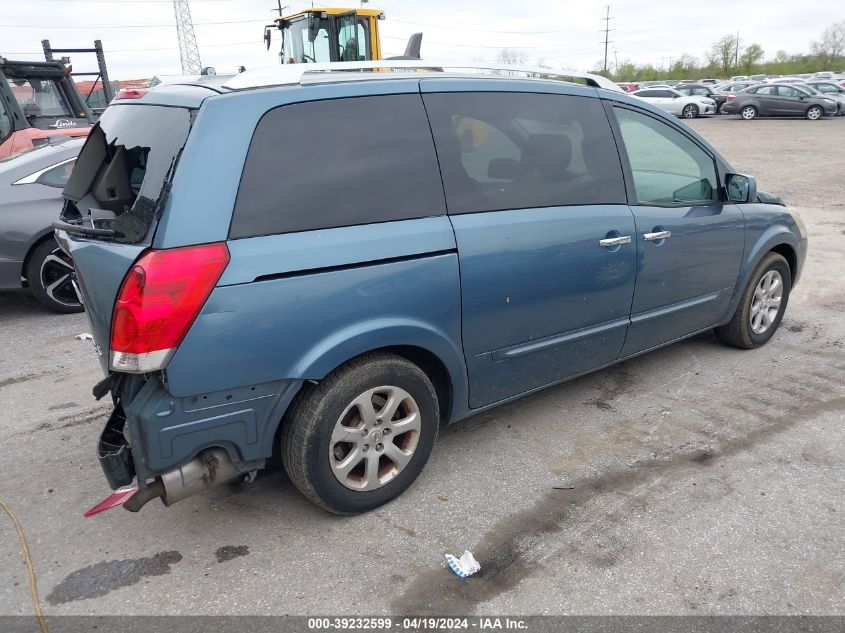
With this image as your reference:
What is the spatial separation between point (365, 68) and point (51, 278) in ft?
14.0

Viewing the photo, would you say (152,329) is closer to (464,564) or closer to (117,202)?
(117,202)

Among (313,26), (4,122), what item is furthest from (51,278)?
(313,26)

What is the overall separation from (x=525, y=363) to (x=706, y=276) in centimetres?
160

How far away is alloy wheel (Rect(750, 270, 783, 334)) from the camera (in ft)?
16.2

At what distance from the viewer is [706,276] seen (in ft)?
14.3

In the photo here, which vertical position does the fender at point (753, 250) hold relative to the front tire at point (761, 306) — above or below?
above

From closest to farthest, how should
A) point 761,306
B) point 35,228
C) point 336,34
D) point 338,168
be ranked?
1. point 338,168
2. point 761,306
3. point 35,228
4. point 336,34

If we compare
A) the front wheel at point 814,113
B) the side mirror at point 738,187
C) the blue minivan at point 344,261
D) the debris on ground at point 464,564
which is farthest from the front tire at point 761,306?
the front wheel at point 814,113

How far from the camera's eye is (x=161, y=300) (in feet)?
8.03

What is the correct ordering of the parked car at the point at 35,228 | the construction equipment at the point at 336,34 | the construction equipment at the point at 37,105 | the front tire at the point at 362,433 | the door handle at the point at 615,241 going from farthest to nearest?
the construction equipment at the point at 336,34, the construction equipment at the point at 37,105, the parked car at the point at 35,228, the door handle at the point at 615,241, the front tire at the point at 362,433

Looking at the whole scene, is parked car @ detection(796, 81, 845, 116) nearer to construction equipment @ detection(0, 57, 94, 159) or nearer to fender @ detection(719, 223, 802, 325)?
construction equipment @ detection(0, 57, 94, 159)

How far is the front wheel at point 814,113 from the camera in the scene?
28623 millimetres

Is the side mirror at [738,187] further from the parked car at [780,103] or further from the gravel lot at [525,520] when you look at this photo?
the parked car at [780,103]

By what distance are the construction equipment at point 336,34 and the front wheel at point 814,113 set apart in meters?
23.0
